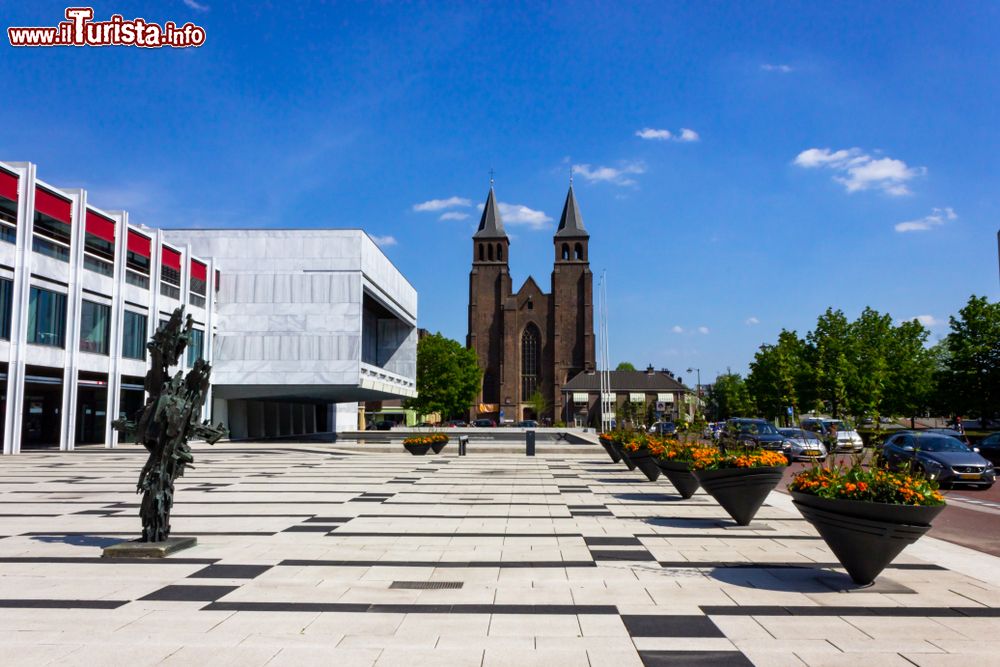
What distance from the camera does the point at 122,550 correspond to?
8.69 meters

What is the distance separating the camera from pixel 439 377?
86.6 m

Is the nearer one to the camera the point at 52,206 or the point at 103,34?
the point at 103,34

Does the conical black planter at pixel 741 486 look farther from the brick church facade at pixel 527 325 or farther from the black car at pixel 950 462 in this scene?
the brick church facade at pixel 527 325

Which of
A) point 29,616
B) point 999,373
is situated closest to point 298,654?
point 29,616

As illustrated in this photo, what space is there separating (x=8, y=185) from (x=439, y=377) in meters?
60.3

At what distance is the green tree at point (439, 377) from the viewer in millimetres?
86750

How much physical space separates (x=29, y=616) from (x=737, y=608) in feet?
20.2

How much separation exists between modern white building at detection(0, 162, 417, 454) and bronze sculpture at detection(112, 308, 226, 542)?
81.2 ft

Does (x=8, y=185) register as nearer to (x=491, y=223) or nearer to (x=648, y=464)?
(x=648, y=464)

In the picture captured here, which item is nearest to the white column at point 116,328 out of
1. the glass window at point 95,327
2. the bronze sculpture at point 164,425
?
the glass window at point 95,327

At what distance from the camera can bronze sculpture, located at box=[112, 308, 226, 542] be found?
29.1ft

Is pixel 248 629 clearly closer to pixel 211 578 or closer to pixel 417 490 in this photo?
pixel 211 578

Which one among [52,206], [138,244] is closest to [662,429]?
[52,206]

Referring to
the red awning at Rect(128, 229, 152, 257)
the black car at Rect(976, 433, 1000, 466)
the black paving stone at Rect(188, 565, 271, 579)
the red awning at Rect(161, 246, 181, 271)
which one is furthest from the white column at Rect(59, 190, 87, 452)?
the black car at Rect(976, 433, 1000, 466)
